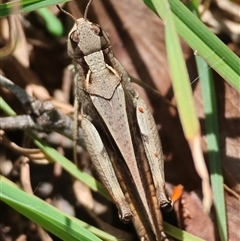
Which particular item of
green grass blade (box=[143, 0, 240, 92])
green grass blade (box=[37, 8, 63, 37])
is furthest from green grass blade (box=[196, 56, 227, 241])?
green grass blade (box=[37, 8, 63, 37])

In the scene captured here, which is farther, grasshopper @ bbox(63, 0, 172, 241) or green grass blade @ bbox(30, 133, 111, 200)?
green grass blade @ bbox(30, 133, 111, 200)

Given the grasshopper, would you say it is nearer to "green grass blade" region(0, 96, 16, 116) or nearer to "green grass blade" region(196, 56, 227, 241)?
"green grass blade" region(196, 56, 227, 241)

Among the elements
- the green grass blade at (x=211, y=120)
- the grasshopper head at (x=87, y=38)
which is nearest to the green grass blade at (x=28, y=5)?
the grasshopper head at (x=87, y=38)

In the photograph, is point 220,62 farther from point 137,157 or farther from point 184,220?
point 184,220

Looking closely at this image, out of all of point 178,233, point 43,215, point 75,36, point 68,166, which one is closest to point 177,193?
point 178,233

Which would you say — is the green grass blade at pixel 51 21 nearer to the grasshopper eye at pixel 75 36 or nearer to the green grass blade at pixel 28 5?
the grasshopper eye at pixel 75 36

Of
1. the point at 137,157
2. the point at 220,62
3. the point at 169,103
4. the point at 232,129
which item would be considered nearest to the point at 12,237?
the point at 137,157
